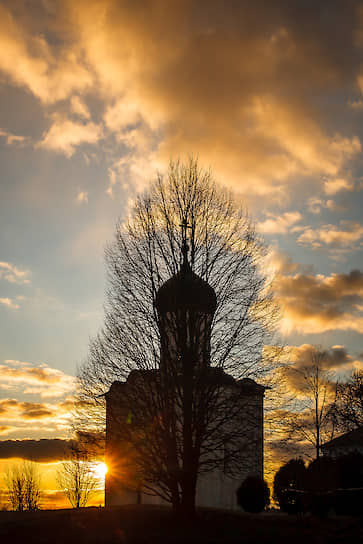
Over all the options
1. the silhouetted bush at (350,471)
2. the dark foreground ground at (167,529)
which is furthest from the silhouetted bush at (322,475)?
the dark foreground ground at (167,529)

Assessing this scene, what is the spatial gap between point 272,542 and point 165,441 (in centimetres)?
361

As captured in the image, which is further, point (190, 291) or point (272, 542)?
point (190, 291)

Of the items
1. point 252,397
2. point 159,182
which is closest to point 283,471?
point 252,397

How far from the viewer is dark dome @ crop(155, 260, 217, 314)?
1623 centimetres

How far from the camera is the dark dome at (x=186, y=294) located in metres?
16.2

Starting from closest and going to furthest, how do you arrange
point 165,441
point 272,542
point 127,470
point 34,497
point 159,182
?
1. point 272,542
2. point 165,441
3. point 127,470
4. point 159,182
5. point 34,497

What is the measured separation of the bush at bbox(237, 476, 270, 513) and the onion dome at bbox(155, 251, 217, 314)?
453 inches

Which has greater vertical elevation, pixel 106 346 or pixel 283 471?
pixel 106 346

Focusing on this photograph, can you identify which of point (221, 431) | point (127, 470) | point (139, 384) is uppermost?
point (139, 384)

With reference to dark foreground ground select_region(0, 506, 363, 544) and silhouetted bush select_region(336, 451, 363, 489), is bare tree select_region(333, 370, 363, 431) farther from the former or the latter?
dark foreground ground select_region(0, 506, 363, 544)

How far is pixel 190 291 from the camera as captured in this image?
53.1 ft

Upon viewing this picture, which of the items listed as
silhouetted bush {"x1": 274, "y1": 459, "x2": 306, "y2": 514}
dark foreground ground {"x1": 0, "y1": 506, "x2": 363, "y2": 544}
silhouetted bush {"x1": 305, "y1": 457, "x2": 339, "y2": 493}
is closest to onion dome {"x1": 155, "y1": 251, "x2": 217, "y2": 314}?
dark foreground ground {"x1": 0, "y1": 506, "x2": 363, "y2": 544}

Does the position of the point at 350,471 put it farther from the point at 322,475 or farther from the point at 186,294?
the point at 186,294

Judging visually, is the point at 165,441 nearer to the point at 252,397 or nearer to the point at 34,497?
the point at 252,397
